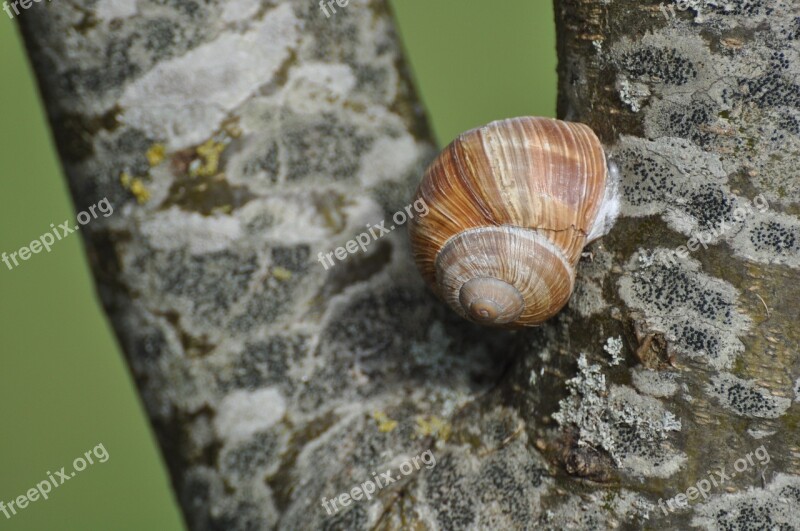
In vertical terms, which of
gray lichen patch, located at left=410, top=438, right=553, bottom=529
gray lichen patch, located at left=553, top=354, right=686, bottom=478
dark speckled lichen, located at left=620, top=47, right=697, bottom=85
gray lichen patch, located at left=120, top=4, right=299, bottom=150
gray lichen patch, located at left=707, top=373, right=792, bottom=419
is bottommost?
gray lichen patch, located at left=410, top=438, right=553, bottom=529

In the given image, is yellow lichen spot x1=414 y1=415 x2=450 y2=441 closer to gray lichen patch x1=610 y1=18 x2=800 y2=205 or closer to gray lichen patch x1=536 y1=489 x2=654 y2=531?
gray lichen patch x1=536 y1=489 x2=654 y2=531

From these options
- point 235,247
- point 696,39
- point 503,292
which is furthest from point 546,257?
point 235,247

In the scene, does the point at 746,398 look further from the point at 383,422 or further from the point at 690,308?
the point at 383,422

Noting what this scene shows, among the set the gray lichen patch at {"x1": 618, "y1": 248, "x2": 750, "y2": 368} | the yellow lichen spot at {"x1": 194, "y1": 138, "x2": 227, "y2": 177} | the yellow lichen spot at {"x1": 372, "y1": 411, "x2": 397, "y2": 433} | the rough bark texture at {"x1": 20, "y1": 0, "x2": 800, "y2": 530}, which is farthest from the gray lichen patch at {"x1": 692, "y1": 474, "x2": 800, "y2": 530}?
the yellow lichen spot at {"x1": 194, "y1": 138, "x2": 227, "y2": 177}

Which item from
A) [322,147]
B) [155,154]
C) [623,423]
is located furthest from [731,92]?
[155,154]

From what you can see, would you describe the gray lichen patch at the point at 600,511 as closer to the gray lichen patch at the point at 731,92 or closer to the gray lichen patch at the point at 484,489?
the gray lichen patch at the point at 484,489

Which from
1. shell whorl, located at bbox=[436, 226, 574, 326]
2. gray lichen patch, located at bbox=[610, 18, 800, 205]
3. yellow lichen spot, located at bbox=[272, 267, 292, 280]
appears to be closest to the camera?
gray lichen patch, located at bbox=[610, 18, 800, 205]

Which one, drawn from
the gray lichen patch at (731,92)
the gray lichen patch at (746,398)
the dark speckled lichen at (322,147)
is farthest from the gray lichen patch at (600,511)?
the dark speckled lichen at (322,147)
